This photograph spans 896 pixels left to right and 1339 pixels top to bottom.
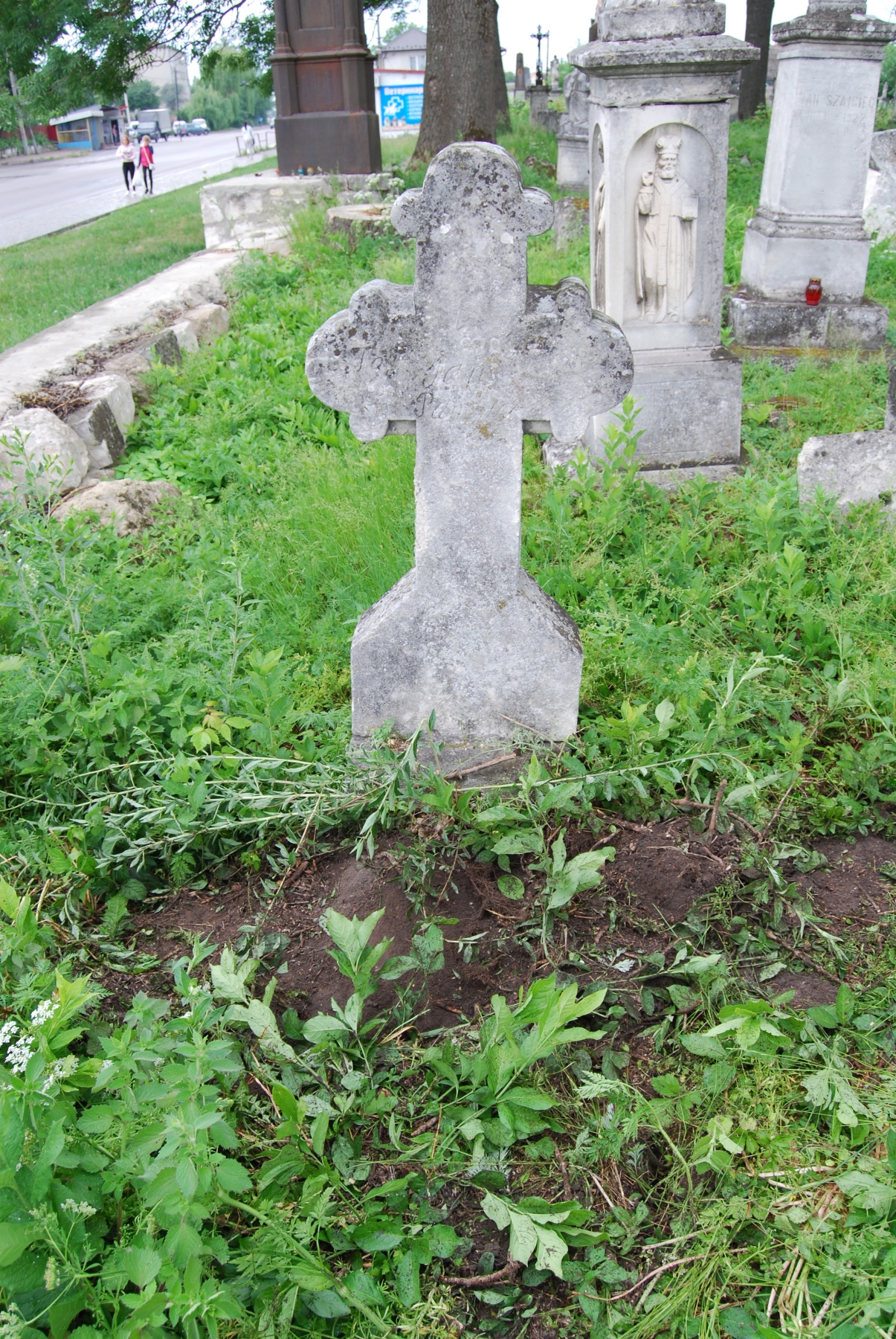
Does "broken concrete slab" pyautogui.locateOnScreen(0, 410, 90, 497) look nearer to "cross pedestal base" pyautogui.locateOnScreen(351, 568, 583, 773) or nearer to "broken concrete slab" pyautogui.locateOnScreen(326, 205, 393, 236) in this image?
"cross pedestal base" pyautogui.locateOnScreen(351, 568, 583, 773)

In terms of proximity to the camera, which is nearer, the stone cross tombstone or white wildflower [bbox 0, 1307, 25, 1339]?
white wildflower [bbox 0, 1307, 25, 1339]

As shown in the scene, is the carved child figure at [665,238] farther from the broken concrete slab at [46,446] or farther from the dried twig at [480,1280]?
the dried twig at [480,1280]

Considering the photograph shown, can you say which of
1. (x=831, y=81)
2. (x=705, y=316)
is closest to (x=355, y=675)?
(x=705, y=316)

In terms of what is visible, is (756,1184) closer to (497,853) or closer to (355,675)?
(497,853)

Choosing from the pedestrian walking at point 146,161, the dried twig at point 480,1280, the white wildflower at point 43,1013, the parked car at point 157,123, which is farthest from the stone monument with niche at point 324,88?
the parked car at point 157,123

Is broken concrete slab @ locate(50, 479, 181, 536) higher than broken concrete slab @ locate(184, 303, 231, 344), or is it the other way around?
broken concrete slab @ locate(184, 303, 231, 344)

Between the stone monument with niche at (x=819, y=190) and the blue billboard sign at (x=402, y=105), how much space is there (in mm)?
30993

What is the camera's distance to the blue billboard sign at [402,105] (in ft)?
113

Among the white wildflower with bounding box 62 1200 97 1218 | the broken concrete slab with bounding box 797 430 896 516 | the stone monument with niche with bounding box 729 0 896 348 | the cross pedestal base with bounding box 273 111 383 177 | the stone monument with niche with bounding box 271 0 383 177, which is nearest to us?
the white wildflower with bounding box 62 1200 97 1218

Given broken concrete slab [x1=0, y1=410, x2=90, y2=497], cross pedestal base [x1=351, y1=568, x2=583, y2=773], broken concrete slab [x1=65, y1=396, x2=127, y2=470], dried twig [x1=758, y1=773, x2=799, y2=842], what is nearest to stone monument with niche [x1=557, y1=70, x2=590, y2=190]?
broken concrete slab [x1=65, y1=396, x2=127, y2=470]

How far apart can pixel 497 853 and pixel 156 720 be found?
3.74 feet

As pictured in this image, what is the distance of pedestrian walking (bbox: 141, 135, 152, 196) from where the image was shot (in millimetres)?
21094

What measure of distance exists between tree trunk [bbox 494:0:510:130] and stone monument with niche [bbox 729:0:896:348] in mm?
6248

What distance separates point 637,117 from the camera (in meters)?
4.45
